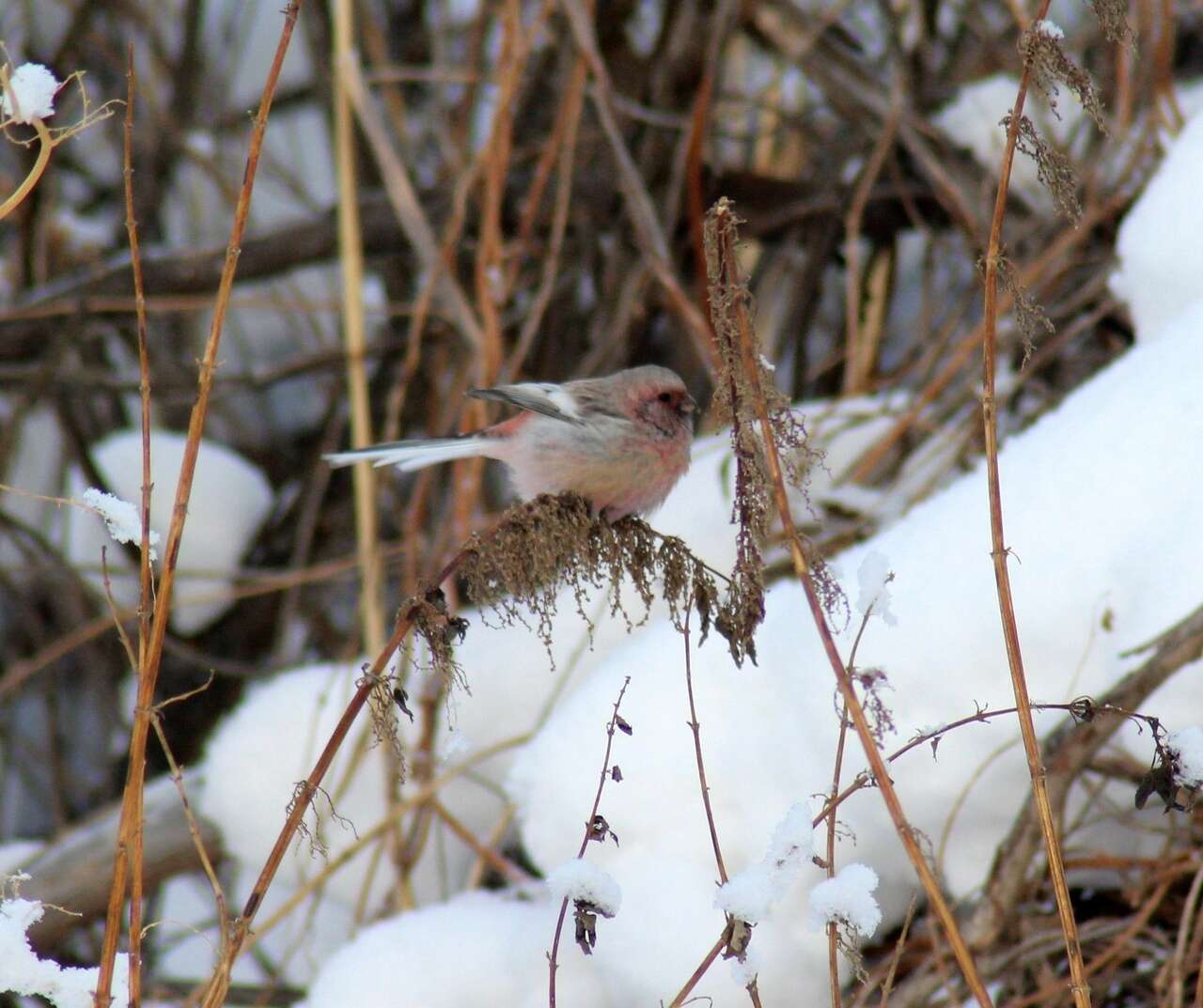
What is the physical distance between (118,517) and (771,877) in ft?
2.28

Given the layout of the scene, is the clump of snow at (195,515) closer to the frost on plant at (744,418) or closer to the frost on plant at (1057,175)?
the frost on plant at (744,418)

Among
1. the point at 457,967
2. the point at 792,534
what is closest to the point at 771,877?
the point at 792,534

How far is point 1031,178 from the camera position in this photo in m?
3.77

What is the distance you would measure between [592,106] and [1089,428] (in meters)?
2.34

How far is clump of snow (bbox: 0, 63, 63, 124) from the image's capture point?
1.16 m

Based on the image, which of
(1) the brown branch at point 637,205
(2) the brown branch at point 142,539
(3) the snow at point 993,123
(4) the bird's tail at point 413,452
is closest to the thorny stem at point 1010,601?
(2) the brown branch at point 142,539

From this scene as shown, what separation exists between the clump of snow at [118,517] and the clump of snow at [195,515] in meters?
2.73

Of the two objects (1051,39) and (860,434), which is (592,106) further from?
(1051,39)

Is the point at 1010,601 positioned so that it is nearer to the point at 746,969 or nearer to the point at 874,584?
the point at 874,584

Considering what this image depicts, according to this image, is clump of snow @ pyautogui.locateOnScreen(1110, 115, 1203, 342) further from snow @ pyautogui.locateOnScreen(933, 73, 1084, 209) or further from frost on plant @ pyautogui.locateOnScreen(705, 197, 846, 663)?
frost on plant @ pyautogui.locateOnScreen(705, 197, 846, 663)

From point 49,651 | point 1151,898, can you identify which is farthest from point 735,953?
point 49,651

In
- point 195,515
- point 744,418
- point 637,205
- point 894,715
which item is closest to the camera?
point 744,418

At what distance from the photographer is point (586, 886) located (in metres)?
1.32

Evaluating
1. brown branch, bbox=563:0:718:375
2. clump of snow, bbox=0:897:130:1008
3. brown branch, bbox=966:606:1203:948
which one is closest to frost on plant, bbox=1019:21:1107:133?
brown branch, bbox=966:606:1203:948
